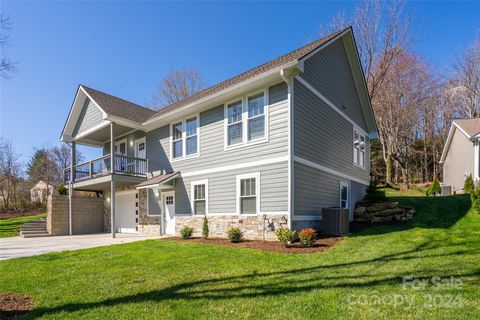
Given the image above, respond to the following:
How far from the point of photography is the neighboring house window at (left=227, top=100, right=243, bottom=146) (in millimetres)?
11148

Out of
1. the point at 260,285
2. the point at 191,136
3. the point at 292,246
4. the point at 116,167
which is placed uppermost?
the point at 191,136

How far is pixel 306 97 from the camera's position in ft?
35.6

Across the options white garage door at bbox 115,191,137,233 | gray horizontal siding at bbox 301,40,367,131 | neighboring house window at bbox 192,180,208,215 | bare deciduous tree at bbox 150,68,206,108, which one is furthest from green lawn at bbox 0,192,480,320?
bare deciduous tree at bbox 150,68,206,108

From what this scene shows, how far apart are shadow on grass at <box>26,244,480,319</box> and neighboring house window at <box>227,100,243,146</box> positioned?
6.30 metres

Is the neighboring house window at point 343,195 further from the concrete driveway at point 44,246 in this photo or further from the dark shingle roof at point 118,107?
the dark shingle roof at point 118,107

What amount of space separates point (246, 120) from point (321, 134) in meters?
3.31

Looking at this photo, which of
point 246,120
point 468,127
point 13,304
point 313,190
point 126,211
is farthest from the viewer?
point 468,127

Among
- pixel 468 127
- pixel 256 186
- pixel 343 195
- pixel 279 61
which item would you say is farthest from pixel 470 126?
pixel 256 186

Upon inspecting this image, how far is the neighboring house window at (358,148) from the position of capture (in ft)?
52.0

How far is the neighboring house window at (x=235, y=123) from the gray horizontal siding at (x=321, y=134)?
222 centimetres

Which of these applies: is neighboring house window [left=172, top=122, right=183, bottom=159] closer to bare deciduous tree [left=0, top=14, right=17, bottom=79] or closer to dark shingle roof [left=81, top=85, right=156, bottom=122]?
dark shingle roof [left=81, top=85, right=156, bottom=122]

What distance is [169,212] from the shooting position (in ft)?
45.3

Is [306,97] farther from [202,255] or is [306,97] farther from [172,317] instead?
[172,317]

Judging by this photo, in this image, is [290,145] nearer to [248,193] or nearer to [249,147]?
[249,147]
